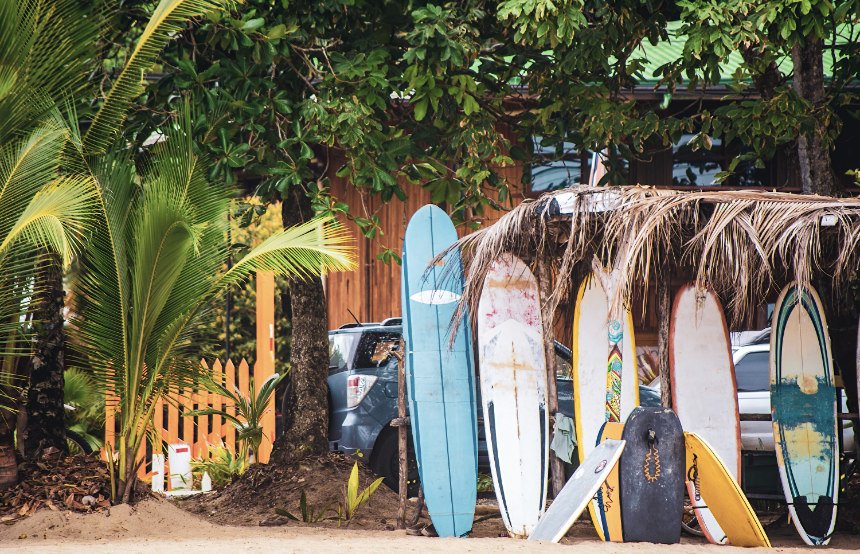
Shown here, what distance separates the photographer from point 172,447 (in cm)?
909

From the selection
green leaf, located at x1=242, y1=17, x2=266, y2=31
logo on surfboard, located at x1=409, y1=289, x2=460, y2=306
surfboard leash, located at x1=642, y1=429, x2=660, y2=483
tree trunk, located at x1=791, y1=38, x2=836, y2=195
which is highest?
green leaf, located at x1=242, y1=17, x2=266, y2=31

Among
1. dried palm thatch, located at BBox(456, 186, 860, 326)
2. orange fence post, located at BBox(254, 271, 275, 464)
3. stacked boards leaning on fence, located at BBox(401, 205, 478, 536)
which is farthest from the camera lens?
orange fence post, located at BBox(254, 271, 275, 464)

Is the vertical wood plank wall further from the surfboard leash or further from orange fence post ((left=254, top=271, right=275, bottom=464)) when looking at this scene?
the surfboard leash

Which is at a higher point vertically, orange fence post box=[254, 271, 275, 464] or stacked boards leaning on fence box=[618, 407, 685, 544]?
orange fence post box=[254, 271, 275, 464]

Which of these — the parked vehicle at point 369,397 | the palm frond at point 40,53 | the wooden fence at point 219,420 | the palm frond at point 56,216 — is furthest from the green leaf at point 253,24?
the wooden fence at point 219,420

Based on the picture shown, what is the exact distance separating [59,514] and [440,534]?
8.14 feet

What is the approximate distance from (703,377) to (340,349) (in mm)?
3015

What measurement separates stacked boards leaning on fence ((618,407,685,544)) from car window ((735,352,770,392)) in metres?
2.62

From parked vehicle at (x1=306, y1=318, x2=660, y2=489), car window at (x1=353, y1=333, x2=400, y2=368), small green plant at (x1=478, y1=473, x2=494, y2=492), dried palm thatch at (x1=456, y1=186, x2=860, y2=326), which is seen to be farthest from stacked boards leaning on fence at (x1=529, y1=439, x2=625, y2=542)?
small green plant at (x1=478, y1=473, x2=494, y2=492)

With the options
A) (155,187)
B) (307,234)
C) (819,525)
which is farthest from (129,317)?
(819,525)

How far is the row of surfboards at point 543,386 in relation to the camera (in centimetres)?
671

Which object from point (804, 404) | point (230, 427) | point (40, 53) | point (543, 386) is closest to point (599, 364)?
point (543, 386)

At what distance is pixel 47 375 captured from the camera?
7.33 metres

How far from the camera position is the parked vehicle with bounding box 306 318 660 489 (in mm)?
8078
